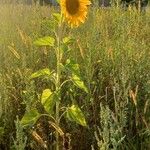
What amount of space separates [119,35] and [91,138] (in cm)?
115

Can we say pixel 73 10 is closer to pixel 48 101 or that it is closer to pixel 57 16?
pixel 57 16

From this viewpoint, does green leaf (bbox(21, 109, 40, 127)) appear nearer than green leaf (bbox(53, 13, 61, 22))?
Yes

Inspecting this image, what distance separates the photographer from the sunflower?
7.93 feet

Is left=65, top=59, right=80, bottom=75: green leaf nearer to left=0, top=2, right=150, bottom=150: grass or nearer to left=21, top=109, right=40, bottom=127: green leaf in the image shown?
left=0, top=2, right=150, bottom=150: grass

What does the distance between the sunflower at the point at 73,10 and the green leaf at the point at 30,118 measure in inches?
20.6

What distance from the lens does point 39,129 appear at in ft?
8.39

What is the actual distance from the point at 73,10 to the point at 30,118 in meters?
0.63

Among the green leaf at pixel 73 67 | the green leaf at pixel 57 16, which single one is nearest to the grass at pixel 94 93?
the green leaf at pixel 57 16

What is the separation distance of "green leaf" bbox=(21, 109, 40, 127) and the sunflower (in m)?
0.52

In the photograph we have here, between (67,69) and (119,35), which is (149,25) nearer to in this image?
(119,35)

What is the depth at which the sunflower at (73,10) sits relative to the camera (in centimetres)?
242

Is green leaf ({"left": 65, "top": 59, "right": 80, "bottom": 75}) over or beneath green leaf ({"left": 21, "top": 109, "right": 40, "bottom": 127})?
over

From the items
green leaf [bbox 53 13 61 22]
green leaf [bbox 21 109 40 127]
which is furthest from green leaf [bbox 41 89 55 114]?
green leaf [bbox 53 13 61 22]

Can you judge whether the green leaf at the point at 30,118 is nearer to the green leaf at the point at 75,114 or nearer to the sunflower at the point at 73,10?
the green leaf at the point at 75,114
